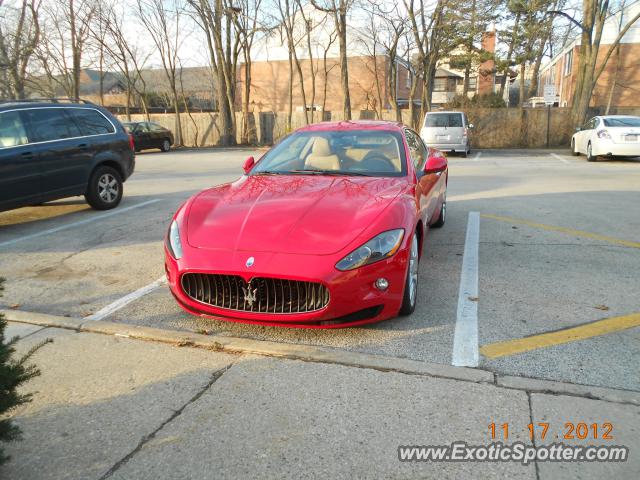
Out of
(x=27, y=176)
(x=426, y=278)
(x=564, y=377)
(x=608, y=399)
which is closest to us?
(x=608, y=399)

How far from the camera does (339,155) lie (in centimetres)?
498

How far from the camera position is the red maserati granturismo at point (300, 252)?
130 inches

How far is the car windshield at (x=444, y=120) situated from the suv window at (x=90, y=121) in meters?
13.1

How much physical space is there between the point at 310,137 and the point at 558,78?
163 ft

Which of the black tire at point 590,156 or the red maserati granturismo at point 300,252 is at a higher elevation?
the red maserati granturismo at point 300,252

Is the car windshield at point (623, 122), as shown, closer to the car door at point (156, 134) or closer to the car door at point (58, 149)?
A: the car door at point (58, 149)

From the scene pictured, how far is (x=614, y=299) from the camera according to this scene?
13.8 feet

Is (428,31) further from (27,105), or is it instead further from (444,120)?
(27,105)

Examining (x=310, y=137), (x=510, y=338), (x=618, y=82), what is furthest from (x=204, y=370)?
(x=618, y=82)

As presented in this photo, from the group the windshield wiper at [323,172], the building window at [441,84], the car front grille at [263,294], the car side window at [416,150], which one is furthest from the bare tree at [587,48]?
the building window at [441,84]

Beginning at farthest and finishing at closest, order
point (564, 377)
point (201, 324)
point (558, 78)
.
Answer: point (558, 78) < point (201, 324) < point (564, 377)

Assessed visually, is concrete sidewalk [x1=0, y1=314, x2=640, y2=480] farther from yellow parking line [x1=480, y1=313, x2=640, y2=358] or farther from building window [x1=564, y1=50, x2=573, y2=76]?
building window [x1=564, y1=50, x2=573, y2=76]

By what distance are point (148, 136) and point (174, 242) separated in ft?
71.3

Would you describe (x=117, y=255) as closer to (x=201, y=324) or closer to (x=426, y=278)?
(x=201, y=324)
